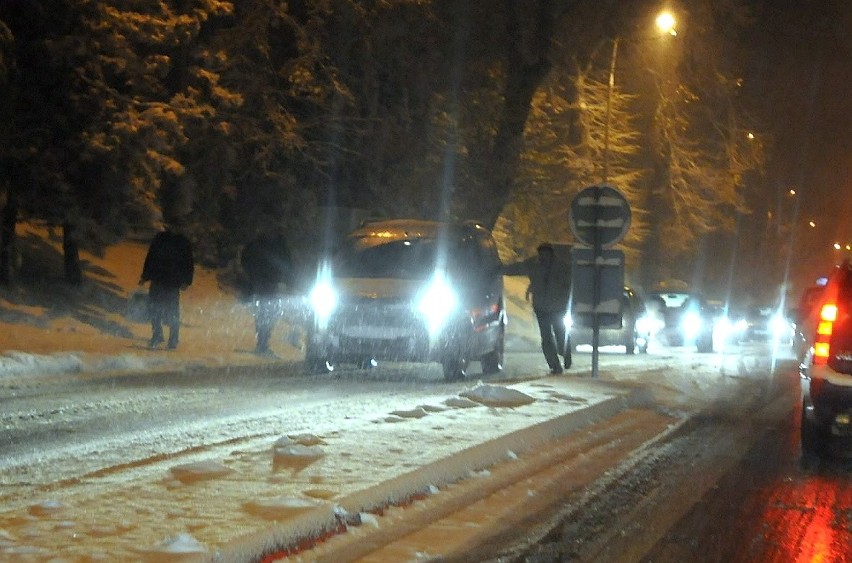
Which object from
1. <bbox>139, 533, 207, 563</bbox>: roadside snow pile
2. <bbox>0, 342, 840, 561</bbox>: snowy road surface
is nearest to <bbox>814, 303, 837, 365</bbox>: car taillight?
<bbox>0, 342, 840, 561</bbox>: snowy road surface

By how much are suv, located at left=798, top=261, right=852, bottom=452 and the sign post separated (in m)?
5.60

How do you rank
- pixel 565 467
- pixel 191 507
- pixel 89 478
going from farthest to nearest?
pixel 565 467, pixel 89 478, pixel 191 507

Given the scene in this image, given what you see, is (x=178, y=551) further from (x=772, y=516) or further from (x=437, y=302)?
(x=437, y=302)

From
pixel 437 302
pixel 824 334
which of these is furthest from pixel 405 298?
pixel 824 334

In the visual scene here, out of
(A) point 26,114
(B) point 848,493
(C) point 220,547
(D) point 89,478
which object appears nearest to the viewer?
(C) point 220,547

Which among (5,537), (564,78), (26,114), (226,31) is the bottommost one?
(5,537)

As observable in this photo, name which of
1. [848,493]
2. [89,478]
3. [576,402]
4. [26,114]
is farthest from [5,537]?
[26,114]

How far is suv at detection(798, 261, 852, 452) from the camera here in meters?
10.1

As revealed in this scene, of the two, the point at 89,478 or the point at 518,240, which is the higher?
the point at 518,240

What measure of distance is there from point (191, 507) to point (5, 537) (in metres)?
1.09

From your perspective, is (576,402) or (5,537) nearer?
(5,537)

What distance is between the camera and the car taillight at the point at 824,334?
10.2m

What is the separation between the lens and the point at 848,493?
901 centimetres

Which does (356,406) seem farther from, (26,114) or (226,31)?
(226,31)
